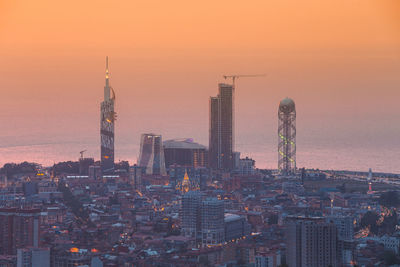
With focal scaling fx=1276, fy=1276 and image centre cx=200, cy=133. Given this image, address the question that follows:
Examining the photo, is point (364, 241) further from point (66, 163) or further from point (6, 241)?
point (66, 163)

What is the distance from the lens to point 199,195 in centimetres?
2217

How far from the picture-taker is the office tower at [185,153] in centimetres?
3691

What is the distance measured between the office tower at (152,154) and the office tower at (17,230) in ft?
49.5

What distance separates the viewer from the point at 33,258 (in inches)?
663

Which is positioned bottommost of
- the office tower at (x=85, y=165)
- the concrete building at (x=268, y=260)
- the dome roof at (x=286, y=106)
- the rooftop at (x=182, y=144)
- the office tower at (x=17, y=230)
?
the concrete building at (x=268, y=260)

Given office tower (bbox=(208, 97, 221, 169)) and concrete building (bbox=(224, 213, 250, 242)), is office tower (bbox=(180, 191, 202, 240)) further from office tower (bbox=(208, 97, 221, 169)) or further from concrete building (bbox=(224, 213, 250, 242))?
office tower (bbox=(208, 97, 221, 169))

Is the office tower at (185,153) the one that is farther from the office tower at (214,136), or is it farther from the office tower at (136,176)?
the office tower at (136,176)

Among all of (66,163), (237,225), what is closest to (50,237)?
(237,225)

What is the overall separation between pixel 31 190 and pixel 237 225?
8.87 m

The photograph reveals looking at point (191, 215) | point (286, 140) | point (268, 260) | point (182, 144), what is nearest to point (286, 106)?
point (286, 140)

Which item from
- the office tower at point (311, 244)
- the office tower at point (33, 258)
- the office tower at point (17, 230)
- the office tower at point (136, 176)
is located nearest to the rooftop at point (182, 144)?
the office tower at point (136, 176)

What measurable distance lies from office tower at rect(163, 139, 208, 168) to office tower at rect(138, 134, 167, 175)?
1.61ft

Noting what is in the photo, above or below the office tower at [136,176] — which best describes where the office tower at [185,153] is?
above

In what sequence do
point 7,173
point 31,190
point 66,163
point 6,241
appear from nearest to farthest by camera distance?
point 6,241 → point 31,190 → point 7,173 → point 66,163
